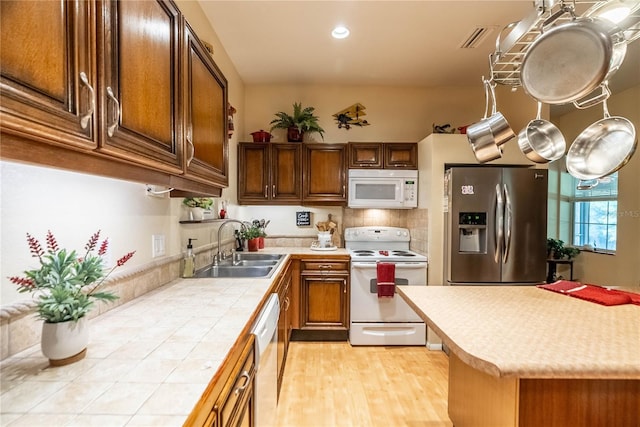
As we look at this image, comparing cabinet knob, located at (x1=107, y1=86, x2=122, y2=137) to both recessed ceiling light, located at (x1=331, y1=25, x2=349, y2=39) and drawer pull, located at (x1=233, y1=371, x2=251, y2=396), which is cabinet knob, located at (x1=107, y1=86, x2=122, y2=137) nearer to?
drawer pull, located at (x1=233, y1=371, x2=251, y2=396)

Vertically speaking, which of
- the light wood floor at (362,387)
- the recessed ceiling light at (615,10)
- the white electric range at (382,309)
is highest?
the recessed ceiling light at (615,10)

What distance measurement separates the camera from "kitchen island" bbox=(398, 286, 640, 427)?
0.89 meters

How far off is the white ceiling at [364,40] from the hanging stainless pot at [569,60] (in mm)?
1254

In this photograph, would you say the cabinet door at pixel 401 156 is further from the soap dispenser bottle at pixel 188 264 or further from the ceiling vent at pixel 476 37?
the soap dispenser bottle at pixel 188 264

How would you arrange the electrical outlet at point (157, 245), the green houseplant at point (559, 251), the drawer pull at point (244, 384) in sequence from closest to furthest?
1. the drawer pull at point (244, 384)
2. the electrical outlet at point (157, 245)
3. the green houseplant at point (559, 251)

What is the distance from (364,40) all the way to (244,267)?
7.28 feet

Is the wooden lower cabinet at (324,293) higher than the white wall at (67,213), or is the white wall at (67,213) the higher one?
the white wall at (67,213)

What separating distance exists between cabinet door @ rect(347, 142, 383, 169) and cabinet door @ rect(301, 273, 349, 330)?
124 cm

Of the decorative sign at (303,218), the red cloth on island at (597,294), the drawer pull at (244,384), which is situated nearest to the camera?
the drawer pull at (244,384)

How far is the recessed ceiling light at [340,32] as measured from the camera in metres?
2.51

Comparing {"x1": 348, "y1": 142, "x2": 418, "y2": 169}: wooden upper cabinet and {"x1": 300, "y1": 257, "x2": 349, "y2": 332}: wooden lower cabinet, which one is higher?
{"x1": 348, "y1": 142, "x2": 418, "y2": 169}: wooden upper cabinet

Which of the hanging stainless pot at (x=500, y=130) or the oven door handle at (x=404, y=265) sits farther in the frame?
the oven door handle at (x=404, y=265)

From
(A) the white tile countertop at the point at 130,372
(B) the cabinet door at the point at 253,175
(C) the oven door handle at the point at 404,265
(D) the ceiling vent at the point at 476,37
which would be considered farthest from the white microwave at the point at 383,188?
(A) the white tile countertop at the point at 130,372

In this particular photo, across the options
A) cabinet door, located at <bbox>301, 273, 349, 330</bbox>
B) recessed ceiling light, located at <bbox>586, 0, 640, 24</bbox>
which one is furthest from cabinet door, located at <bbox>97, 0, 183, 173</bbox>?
cabinet door, located at <bbox>301, 273, 349, 330</bbox>
